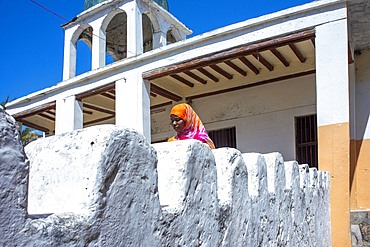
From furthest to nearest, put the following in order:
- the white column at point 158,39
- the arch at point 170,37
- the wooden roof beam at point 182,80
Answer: the arch at point 170,37
the white column at point 158,39
the wooden roof beam at point 182,80

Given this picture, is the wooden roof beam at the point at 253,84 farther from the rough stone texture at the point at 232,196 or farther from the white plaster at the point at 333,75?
the rough stone texture at the point at 232,196

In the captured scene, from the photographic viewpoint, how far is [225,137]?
8680 mm

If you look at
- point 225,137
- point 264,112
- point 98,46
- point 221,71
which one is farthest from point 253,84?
point 98,46

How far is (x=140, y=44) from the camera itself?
8.30 meters

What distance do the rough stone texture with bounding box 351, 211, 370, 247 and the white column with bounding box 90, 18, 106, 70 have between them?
232 inches

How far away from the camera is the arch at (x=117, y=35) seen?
10.4 metres

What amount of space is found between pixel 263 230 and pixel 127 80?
17.6 feet

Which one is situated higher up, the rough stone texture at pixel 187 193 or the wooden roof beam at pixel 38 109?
the wooden roof beam at pixel 38 109

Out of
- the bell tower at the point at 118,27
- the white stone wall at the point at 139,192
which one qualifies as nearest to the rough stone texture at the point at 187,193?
the white stone wall at the point at 139,192

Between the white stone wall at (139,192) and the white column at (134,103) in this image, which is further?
the white column at (134,103)

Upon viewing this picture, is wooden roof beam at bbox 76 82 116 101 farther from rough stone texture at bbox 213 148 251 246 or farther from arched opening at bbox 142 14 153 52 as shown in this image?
rough stone texture at bbox 213 148 251 246

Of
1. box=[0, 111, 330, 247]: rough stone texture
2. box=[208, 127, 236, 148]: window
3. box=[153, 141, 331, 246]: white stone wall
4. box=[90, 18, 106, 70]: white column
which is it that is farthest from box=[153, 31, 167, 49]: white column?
box=[0, 111, 330, 247]: rough stone texture

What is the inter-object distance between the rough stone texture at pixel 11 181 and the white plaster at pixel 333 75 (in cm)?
477

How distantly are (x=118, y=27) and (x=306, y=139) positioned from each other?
19.1 feet
